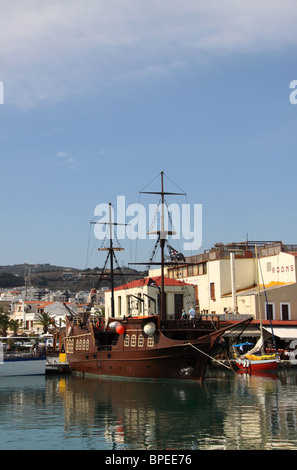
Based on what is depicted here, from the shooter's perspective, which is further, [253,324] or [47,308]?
[47,308]

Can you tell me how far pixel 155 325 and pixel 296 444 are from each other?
2123 cm

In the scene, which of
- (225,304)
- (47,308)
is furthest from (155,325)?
(47,308)

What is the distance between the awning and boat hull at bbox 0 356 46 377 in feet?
70.0

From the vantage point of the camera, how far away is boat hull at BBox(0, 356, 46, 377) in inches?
1845

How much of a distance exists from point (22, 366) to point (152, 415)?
2480 cm

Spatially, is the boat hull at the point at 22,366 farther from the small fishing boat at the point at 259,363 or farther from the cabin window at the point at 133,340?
the small fishing boat at the point at 259,363

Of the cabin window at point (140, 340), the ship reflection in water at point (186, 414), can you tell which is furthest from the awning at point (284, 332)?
the cabin window at point (140, 340)

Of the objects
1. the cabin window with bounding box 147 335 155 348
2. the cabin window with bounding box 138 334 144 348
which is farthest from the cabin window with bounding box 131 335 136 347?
the cabin window with bounding box 147 335 155 348

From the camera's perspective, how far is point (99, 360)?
147 ft

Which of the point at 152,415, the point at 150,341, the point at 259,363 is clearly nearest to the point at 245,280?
the point at 259,363

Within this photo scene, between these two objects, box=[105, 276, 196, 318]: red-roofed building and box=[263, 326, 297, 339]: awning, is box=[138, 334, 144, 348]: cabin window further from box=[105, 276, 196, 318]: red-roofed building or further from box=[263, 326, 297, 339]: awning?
box=[263, 326, 297, 339]: awning

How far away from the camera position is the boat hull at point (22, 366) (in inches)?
1845

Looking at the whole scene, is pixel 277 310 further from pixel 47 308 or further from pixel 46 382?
pixel 47 308

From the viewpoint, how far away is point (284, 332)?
173ft
